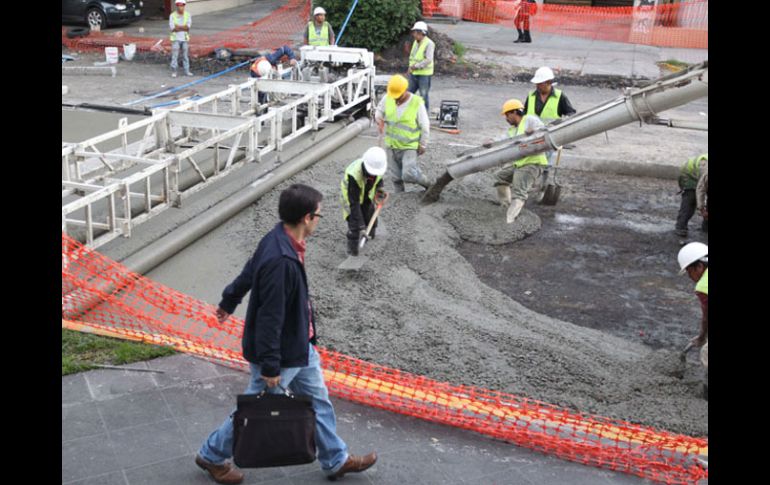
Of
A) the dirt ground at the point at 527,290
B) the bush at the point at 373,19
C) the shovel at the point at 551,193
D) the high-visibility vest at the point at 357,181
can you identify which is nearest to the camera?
the dirt ground at the point at 527,290

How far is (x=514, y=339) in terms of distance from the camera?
6.42 m

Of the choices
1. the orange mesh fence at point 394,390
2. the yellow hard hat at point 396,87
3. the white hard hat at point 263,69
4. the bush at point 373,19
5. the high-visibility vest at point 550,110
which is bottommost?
the orange mesh fence at point 394,390

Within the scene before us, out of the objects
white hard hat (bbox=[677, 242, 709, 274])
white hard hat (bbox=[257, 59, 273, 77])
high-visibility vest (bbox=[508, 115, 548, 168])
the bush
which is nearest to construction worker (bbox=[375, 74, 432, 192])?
high-visibility vest (bbox=[508, 115, 548, 168])

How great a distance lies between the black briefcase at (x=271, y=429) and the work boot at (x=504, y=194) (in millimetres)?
6334

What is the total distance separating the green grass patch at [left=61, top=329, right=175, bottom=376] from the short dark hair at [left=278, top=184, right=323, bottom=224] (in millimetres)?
2354

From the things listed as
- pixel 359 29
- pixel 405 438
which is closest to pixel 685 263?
pixel 405 438

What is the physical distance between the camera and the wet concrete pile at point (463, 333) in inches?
225

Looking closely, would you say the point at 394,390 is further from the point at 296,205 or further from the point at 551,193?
the point at 551,193

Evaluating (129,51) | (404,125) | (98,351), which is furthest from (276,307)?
(129,51)

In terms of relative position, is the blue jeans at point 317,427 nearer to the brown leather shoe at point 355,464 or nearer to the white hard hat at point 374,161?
the brown leather shoe at point 355,464

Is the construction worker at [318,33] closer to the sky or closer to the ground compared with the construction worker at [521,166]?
closer to the sky

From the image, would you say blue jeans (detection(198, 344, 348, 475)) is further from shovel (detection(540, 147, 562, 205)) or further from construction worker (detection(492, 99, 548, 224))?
shovel (detection(540, 147, 562, 205))

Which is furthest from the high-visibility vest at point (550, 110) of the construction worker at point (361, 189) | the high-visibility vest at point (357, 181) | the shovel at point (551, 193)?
the high-visibility vest at point (357, 181)

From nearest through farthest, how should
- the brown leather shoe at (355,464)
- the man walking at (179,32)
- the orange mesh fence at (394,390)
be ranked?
the brown leather shoe at (355,464) → the orange mesh fence at (394,390) → the man walking at (179,32)
